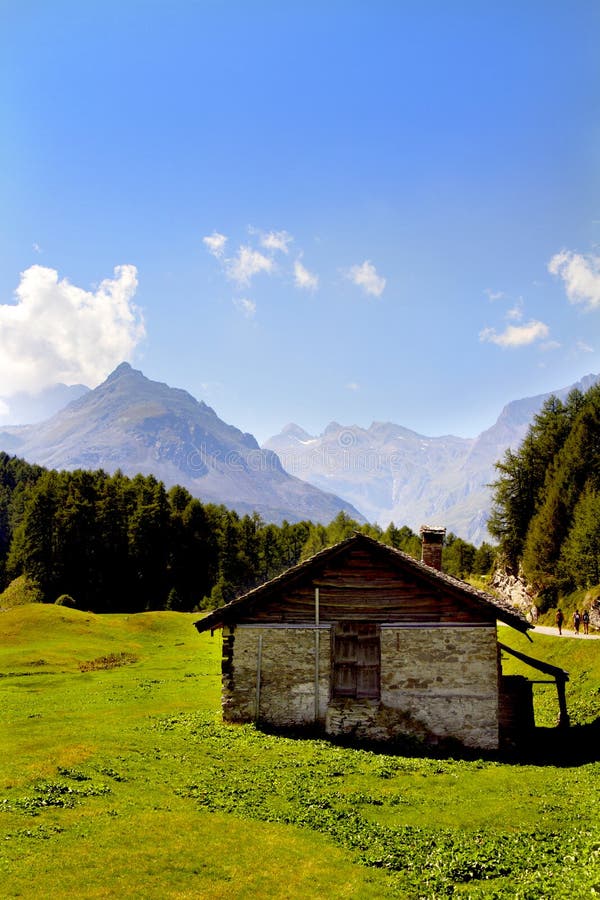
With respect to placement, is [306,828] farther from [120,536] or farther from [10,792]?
[120,536]

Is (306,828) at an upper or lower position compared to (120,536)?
lower

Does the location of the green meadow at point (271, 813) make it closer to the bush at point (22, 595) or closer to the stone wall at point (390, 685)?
the stone wall at point (390, 685)

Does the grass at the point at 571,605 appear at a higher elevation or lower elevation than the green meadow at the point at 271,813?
higher

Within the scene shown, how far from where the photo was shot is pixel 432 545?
28641 millimetres

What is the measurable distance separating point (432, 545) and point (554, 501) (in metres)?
49.9

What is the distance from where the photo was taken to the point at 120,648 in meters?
49.9

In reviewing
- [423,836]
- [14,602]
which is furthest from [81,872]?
[14,602]

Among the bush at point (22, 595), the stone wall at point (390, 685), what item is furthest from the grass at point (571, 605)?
the bush at point (22, 595)

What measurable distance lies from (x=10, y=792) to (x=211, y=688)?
61.9ft

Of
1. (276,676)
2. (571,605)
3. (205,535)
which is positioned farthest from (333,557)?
(205,535)

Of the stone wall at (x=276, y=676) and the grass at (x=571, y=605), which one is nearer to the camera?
the stone wall at (x=276, y=676)

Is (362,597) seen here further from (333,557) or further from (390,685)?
(390,685)

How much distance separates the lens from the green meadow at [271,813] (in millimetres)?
11133

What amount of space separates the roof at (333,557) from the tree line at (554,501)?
41.7 m
